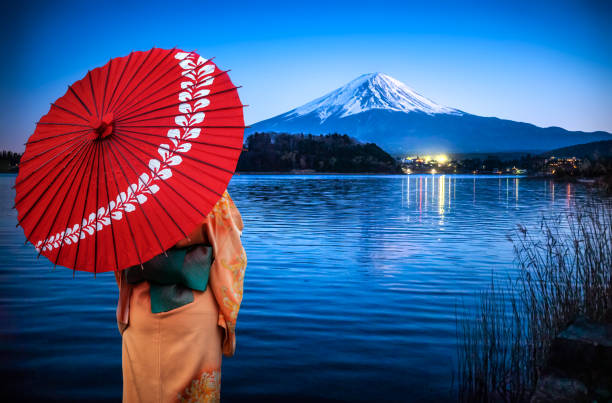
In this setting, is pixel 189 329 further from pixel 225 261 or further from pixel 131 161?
pixel 131 161

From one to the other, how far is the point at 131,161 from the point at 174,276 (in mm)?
552

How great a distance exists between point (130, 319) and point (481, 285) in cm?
670

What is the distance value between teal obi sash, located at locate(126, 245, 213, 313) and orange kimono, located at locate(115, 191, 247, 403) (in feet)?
0.13

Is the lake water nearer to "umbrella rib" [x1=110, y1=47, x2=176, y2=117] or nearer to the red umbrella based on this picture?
the red umbrella

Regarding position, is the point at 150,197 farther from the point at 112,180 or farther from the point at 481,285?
the point at 481,285

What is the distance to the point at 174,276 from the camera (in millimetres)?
2381

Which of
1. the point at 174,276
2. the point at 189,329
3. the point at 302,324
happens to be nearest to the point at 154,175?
the point at 174,276

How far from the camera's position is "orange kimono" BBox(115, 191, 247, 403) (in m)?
2.45

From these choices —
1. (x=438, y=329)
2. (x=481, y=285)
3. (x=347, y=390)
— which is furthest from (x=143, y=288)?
(x=481, y=285)

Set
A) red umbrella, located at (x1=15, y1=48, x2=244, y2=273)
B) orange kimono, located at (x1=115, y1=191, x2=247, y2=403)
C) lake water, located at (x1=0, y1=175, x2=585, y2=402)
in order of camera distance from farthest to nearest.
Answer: lake water, located at (x1=0, y1=175, x2=585, y2=402) → orange kimono, located at (x1=115, y1=191, x2=247, y2=403) → red umbrella, located at (x1=15, y1=48, x2=244, y2=273)

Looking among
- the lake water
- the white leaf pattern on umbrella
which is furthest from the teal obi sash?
the lake water

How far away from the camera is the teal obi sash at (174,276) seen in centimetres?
238

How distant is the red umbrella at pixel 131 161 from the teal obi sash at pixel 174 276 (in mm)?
130

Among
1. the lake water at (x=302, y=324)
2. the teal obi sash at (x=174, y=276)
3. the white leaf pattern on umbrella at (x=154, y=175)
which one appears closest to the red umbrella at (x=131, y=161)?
the white leaf pattern on umbrella at (x=154, y=175)
